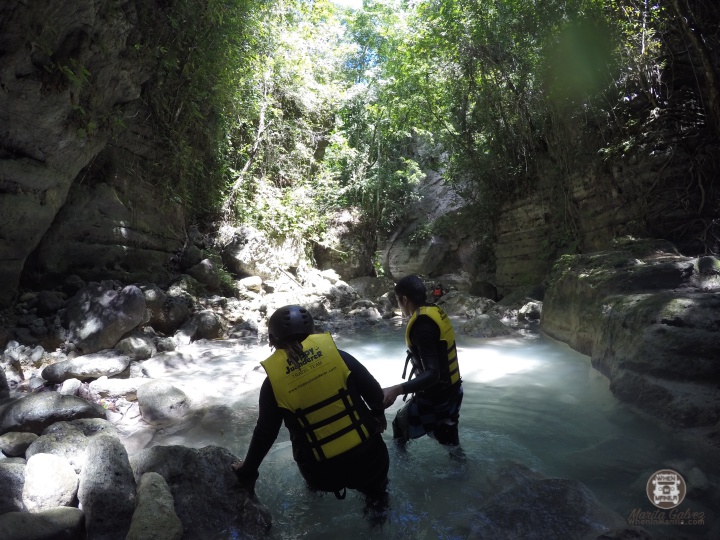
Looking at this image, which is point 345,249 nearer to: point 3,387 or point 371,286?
point 371,286

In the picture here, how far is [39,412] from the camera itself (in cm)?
350

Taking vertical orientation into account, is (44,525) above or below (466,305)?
above

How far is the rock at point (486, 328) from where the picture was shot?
8633 mm

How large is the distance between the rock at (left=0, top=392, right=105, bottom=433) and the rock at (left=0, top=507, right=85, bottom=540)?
5.27ft

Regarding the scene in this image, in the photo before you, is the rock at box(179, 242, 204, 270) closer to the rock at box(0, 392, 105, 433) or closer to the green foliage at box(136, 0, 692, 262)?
the green foliage at box(136, 0, 692, 262)

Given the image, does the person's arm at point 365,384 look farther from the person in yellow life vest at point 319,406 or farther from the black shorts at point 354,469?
the black shorts at point 354,469

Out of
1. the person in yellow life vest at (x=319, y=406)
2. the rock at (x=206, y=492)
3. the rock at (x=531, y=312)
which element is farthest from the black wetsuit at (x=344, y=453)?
the rock at (x=531, y=312)

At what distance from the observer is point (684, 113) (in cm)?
719

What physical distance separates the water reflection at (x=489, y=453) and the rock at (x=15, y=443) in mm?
1102

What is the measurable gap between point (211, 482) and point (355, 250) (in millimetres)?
13638

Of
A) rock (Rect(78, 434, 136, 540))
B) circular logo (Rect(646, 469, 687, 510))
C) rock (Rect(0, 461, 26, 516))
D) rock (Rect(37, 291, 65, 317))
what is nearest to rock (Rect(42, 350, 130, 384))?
rock (Rect(37, 291, 65, 317))

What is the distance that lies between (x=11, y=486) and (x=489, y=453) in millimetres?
3262

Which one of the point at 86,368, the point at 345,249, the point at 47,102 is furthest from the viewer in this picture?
the point at 345,249

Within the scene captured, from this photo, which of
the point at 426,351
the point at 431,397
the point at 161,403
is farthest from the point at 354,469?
the point at 161,403
